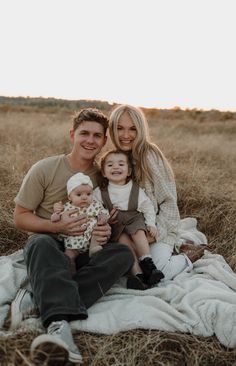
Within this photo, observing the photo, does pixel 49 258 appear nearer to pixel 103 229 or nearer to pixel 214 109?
pixel 103 229

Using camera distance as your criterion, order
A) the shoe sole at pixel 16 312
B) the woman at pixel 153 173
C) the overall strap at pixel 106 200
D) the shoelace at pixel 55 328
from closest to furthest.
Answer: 1. the shoelace at pixel 55 328
2. the shoe sole at pixel 16 312
3. the overall strap at pixel 106 200
4. the woman at pixel 153 173

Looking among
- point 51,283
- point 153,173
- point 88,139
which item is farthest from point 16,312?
point 153,173

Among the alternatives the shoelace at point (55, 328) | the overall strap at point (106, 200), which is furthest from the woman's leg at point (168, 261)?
the shoelace at point (55, 328)

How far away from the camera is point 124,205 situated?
160 inches

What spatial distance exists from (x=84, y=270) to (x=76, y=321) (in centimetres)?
41

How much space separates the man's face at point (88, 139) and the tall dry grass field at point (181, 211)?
140 centimetres

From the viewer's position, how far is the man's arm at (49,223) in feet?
11.8

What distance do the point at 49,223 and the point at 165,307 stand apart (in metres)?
1.13

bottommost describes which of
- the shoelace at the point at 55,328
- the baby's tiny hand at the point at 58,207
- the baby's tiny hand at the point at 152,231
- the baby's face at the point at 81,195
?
the shoelace at the point at 55,328

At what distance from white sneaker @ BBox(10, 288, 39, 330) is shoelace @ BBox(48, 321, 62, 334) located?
36cm

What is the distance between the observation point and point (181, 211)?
596 centimetres

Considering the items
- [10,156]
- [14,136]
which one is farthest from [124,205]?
[14,136]

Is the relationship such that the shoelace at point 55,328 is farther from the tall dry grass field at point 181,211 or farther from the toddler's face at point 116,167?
the toddler's face at point 116,167

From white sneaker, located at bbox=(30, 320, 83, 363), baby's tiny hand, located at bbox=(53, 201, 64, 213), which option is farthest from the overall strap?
white sneaker, located at bbox=(30, 320, 83, 363)
